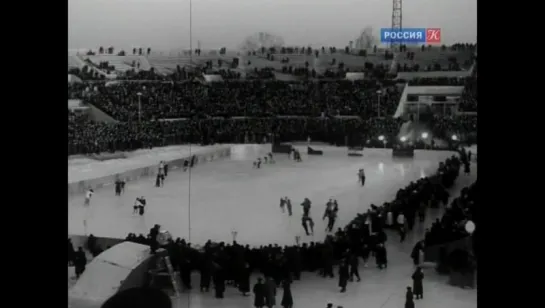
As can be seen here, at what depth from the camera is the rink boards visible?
7.51 metres

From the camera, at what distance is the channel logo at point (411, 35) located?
648 centimetres

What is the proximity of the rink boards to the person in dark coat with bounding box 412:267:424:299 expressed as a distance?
97.4 inches

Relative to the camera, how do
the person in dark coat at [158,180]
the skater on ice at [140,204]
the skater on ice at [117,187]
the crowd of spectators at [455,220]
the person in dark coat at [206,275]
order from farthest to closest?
the skater on ice at [117,187], the person in dark coat at [158,180], the skater on ice at [140,204], the person in dark coat at [206,275], the crowd of spectators at [455,220]

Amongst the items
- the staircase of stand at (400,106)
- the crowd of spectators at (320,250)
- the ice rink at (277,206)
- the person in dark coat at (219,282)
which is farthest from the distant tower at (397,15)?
the person in dark coat at (219,282)

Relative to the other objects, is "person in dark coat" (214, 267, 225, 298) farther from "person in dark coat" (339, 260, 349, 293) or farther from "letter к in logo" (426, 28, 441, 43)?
"letter к in logo" (426, 28, 441, 43)

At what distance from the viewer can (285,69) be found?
7309mm

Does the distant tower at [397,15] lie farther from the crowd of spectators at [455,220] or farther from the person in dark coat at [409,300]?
the person in dark coat at [409,300]

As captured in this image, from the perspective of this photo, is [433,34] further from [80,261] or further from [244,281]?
[80,261]

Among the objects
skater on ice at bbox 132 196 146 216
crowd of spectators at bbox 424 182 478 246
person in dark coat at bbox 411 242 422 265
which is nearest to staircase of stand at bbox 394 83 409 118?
crowd of spectators at bbox 424 182 478 246

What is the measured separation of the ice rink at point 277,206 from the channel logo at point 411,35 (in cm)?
116

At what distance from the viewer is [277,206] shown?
23.8ft

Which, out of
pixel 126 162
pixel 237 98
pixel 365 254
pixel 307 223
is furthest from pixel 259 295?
pixel 126 162
